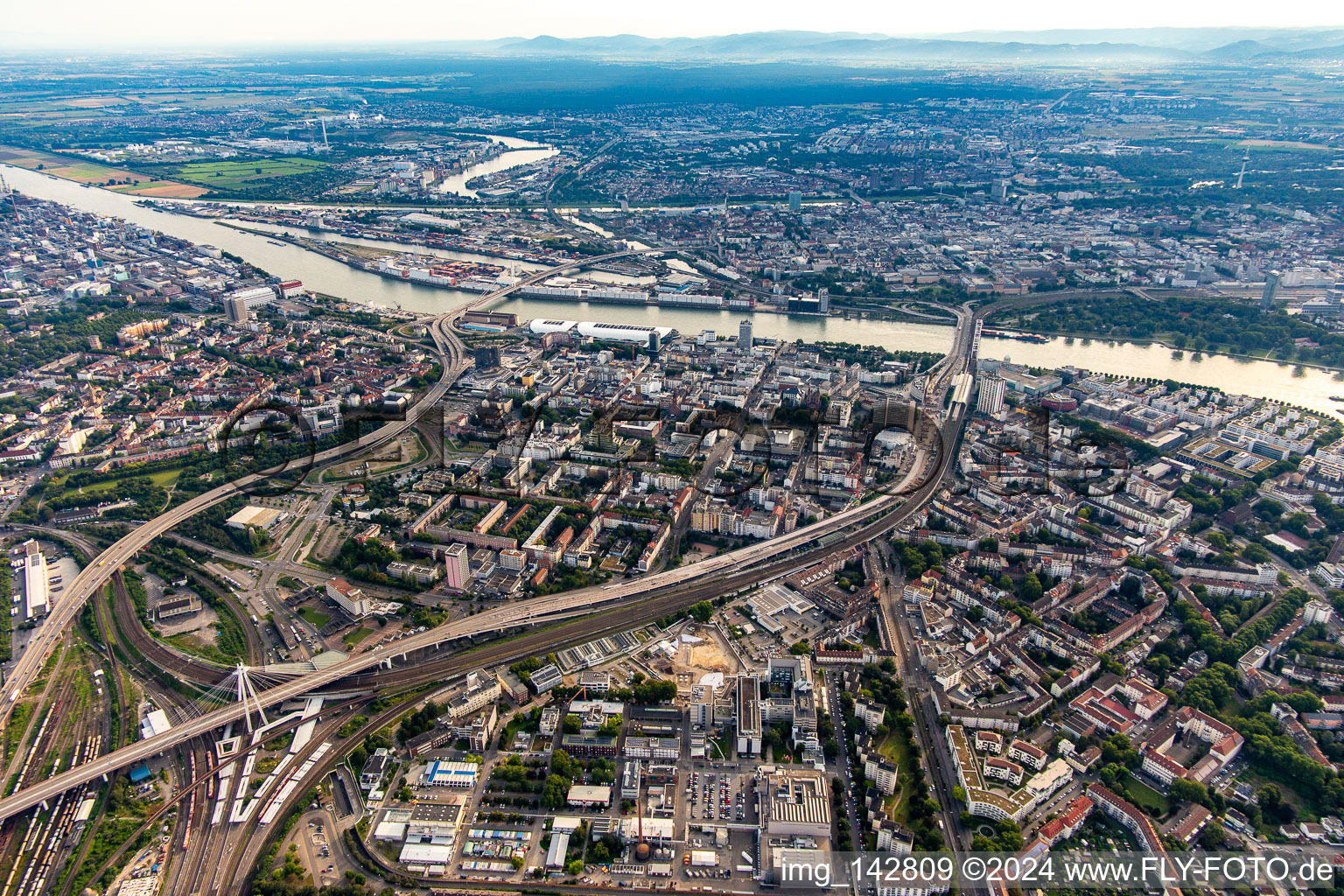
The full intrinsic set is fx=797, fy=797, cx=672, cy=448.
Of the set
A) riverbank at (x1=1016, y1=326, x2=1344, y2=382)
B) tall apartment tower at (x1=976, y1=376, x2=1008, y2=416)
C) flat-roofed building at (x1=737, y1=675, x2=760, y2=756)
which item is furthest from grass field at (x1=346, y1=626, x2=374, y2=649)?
riverbank at (x1=1016, y1=326, x2=1344, y2=382)

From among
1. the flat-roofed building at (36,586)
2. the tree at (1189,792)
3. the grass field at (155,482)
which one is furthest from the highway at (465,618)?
the tree at (1189,792)

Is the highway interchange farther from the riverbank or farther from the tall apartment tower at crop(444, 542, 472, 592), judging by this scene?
the riverbank

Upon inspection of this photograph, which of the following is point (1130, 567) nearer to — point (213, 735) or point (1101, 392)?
point (1101, 392)

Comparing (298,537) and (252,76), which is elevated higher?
(252,76)

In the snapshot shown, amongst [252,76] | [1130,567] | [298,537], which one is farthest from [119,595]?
[252,76]

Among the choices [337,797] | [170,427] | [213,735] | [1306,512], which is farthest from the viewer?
[170,427]

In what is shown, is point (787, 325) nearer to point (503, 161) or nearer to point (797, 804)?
point (797, 804)

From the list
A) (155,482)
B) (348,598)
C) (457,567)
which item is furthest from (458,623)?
(155,482)
